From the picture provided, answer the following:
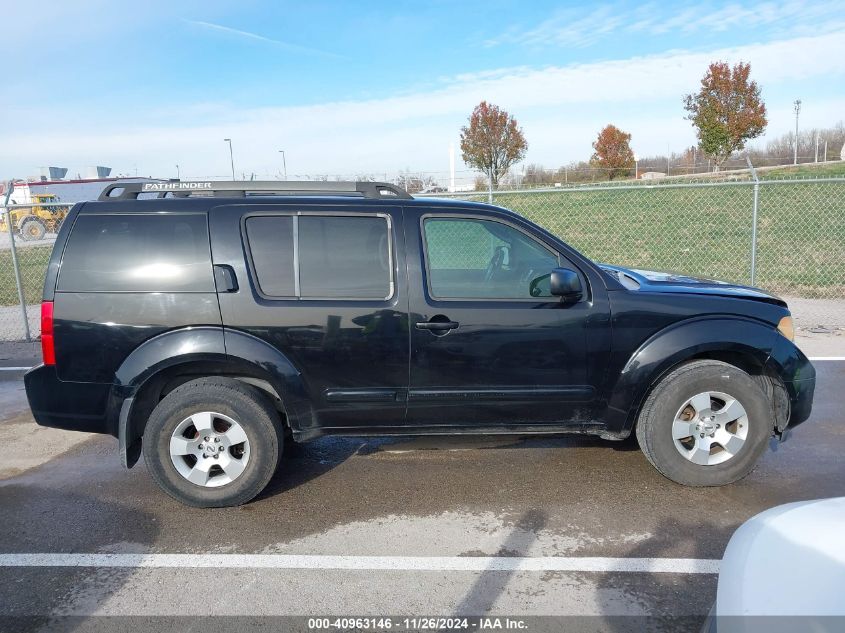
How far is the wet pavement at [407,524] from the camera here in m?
3.03

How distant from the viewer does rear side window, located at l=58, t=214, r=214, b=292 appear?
3855mm

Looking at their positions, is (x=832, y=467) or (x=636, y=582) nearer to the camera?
(x=636, y=582)

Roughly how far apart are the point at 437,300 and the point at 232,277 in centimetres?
126

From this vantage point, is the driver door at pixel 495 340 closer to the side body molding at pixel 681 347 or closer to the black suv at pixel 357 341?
the black suv at pixel 357 341

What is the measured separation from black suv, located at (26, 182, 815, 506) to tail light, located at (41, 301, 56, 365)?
0.01 m

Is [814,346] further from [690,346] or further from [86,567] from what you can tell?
[86,567]

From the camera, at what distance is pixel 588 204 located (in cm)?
1855

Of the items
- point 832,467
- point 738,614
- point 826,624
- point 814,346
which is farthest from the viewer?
point 814,346

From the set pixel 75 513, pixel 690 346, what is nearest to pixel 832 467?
pixel 690 346

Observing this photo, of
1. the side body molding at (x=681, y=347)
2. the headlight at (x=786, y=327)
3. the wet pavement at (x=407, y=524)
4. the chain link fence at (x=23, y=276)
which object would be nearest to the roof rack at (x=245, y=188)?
the side body molding at (x=681, y=347)

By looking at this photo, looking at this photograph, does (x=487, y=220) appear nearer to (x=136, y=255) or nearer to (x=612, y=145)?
(x=136, y=255)

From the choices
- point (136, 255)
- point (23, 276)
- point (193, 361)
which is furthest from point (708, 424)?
point (23, 276)

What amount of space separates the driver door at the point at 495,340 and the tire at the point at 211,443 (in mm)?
967

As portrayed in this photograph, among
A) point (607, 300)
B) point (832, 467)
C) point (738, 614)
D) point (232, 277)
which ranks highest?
point (232, 277)
